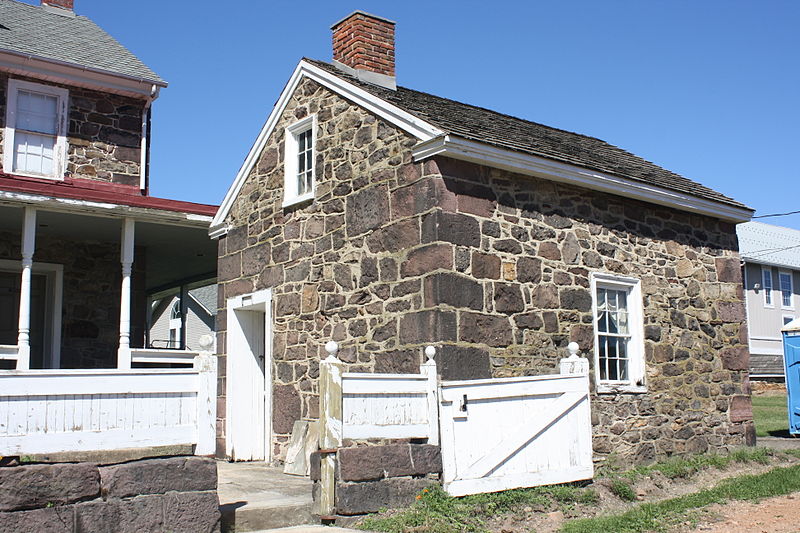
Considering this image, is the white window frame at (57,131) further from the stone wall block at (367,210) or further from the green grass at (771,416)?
the green grass at (771,416)

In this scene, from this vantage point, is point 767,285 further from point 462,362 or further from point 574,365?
point 462,362

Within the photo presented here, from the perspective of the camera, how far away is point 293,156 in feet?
38.7

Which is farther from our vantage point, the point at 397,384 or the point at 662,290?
the point at 662,290

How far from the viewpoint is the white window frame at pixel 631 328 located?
34.4 feet

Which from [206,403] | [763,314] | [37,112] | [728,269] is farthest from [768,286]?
[206,403]

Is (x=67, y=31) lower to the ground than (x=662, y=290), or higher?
higher

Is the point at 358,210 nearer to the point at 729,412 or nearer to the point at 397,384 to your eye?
the point at 397,384

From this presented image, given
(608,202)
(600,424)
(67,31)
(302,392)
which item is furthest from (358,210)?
(67,31)

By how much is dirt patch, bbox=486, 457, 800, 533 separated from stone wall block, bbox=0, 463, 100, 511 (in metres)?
3.39

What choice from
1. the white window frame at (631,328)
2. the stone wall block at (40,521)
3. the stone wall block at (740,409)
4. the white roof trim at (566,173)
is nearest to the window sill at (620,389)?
the white window frame at (631,328)

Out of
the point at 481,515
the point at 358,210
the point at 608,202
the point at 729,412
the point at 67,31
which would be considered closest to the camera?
the point at 481,515

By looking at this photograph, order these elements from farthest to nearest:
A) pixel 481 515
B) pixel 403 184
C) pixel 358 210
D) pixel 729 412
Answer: pixel 729 412 → pixel 358 210 → pixel 403 184 → pixel 481 515

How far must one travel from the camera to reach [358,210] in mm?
10258

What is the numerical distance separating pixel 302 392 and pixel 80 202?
392cm
